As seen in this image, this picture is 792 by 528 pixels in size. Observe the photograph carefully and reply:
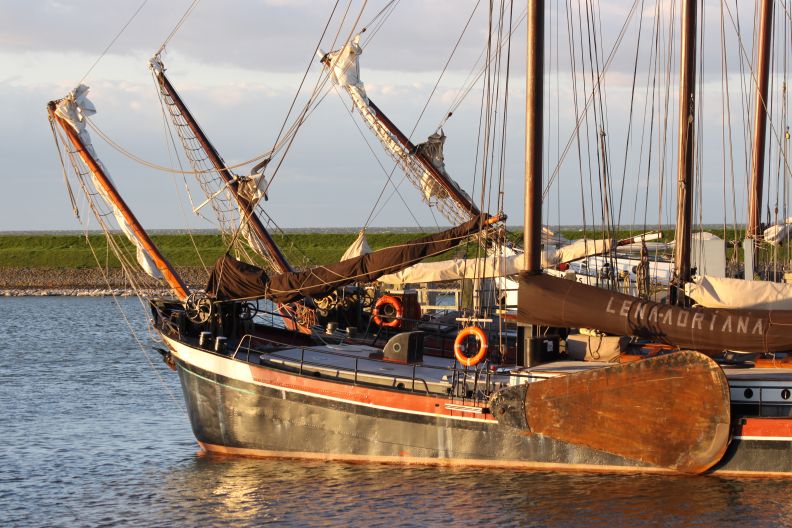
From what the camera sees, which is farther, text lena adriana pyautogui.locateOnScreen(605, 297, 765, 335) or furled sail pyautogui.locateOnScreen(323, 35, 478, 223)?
furled sail pyautogui.locateOnScreen(323, 35, 478, 223)

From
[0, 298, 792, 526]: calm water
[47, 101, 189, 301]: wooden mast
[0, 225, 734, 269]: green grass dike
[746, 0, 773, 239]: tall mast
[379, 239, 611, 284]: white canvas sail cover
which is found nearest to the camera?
[0, 298, 792, 526]: calm water

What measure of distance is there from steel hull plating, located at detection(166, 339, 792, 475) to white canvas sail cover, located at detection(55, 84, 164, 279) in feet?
12.0

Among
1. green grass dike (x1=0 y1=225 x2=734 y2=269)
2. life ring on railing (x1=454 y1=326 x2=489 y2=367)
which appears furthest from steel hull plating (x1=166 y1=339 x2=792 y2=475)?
green grass dike (x1=0 y1=225 x2=734 y2=269)

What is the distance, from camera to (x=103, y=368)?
4472 cm

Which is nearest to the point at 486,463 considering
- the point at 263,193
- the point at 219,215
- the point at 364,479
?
the point at 364,479

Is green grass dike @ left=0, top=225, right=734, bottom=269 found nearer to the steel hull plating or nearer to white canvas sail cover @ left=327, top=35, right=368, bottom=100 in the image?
white canvas sail cover @ left=327, top=35, right=368, bottom=100

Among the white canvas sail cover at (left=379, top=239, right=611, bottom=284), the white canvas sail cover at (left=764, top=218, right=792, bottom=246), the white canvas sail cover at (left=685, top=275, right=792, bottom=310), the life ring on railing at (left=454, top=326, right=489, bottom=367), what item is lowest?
the life ring on railing at (left=454, top=326, right=489, bottom=367)

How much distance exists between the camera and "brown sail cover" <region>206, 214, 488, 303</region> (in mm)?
24906

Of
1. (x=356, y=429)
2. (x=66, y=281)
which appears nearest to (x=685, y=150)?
→ (x=356, y=429)

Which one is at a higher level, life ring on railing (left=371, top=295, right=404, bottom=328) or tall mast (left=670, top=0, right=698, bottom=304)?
tall mast (left=670, top=0, right=698, bottom=304)

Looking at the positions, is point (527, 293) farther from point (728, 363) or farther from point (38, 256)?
point (38, 256)

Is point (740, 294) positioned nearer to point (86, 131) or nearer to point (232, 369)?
point (232, 369)

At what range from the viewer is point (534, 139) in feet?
80.2

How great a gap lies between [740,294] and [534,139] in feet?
18.3
